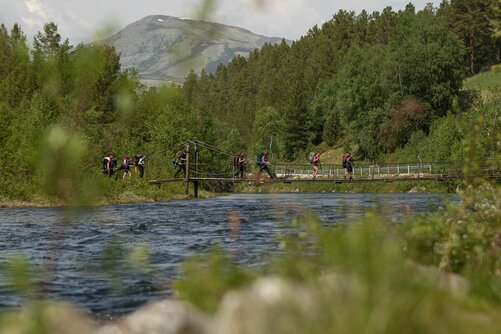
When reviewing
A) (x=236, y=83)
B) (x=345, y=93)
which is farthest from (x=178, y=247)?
(x=236, y=83)

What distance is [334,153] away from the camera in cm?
9831

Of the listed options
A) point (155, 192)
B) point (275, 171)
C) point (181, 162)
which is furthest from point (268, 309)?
point (275, 171)

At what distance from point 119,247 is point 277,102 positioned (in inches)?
4614

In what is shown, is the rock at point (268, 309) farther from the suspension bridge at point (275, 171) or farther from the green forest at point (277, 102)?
the suspension bridge at point (275, 171)

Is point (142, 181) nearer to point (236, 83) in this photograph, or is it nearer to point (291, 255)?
point (291, 255)

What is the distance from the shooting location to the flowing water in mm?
8750

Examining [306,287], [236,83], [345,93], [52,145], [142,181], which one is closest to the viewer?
[52,145]

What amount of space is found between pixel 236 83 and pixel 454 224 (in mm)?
149002

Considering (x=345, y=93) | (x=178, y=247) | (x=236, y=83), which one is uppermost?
(x=236, y=83)

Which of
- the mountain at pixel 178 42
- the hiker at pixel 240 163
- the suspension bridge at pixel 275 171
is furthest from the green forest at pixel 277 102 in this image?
the hiker at pixel 240 163

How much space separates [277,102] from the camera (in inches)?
4990

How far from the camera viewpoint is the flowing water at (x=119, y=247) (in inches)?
344

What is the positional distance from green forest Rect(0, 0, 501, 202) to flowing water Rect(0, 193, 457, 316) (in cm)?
76

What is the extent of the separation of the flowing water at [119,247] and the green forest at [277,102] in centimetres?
76
